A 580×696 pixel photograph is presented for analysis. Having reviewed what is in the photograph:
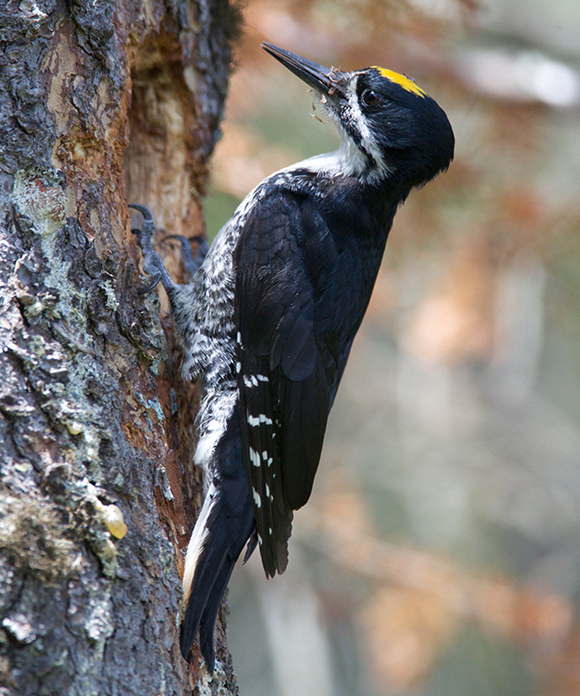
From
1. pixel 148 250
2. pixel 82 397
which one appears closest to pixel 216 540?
pixel 82 397

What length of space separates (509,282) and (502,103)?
1073 mm

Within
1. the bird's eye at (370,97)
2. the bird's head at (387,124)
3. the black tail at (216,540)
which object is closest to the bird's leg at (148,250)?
the black tail at (216,540)

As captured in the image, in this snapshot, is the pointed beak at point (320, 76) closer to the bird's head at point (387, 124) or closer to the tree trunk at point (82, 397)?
the bird's head at point (387, 124)

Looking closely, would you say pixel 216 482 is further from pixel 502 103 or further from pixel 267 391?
pixel 502 103

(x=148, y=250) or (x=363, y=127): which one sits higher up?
(x=363, y=127)

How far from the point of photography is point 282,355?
207 cm

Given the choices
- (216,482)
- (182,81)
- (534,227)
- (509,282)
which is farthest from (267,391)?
(509,282)

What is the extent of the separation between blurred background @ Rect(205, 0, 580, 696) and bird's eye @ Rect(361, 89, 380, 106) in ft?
0.74

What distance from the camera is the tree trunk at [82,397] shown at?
131cm

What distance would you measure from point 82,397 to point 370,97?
1.49 metres

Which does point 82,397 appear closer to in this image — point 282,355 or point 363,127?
point 282,355

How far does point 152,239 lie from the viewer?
2350 millimetres

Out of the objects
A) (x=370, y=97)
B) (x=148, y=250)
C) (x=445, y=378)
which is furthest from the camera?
(x=445, y=378)

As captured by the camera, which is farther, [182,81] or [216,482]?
[182,81]
